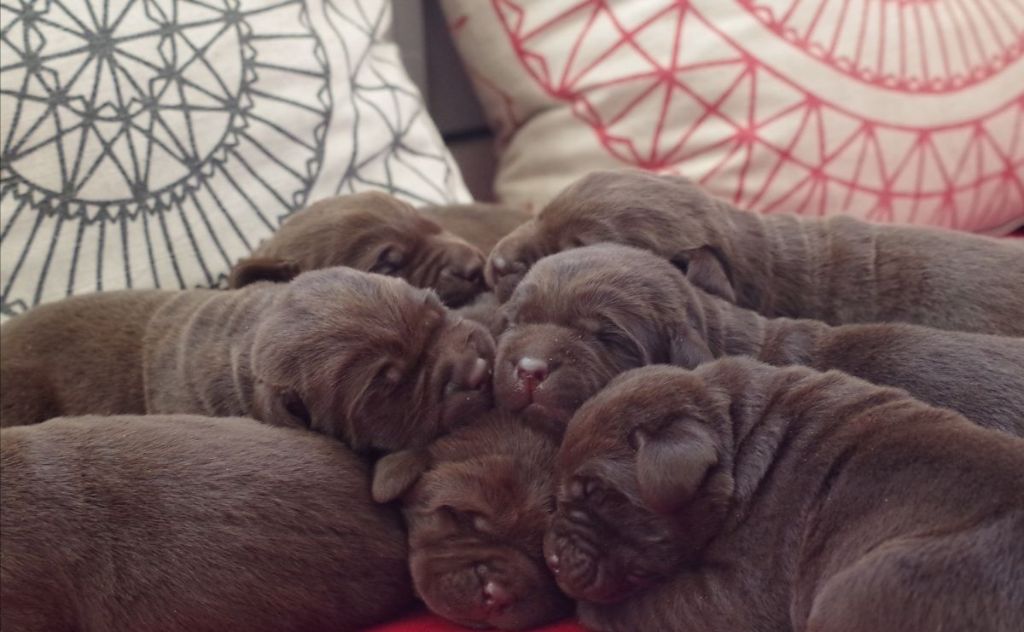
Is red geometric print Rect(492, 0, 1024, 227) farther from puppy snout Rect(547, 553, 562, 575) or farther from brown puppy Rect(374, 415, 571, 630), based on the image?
puppy snout Rect(547, 553, 562, 575)

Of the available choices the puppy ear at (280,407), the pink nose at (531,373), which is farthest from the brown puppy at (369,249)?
the pink nose at (531,373)

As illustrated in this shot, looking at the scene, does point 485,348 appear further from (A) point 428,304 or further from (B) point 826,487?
(B) point 826,487

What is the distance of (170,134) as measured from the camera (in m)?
2.38

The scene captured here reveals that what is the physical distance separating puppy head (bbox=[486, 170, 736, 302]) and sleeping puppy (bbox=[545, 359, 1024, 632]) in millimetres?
454

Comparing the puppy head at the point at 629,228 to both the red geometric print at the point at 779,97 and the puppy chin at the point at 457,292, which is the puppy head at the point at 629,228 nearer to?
the puppy chin at the point at 457,292

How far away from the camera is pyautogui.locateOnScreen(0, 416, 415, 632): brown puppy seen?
146 centimetres

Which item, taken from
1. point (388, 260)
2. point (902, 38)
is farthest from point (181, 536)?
point (902, 38)

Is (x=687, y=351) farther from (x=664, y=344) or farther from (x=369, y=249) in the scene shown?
(x=369, y=249)

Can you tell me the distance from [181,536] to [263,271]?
2.78 ft

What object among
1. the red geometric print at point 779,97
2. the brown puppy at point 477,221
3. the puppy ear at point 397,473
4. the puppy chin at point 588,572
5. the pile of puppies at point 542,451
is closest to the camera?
the pile of puppies at point 542,451

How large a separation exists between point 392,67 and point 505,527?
164cm

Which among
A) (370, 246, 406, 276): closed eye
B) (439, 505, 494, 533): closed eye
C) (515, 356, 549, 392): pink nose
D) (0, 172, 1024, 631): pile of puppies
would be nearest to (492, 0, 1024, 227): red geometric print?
(0, 172, 1024, 631): pile of puppies

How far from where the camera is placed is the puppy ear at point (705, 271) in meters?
2.12

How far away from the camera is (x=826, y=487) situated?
1.50 meters
